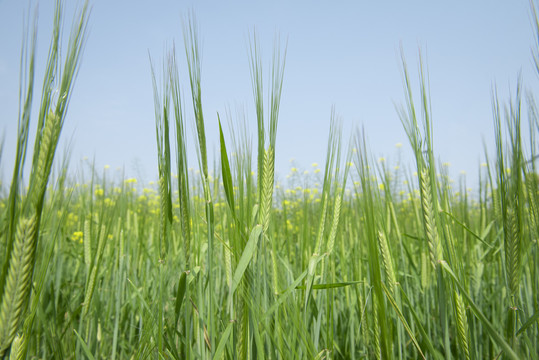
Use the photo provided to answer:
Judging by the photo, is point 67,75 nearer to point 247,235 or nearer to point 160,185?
point 160,185

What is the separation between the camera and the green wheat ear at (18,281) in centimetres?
58

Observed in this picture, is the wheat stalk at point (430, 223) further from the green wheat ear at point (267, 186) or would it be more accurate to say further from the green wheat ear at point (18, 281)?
the green wheat ear at point (18, 281)

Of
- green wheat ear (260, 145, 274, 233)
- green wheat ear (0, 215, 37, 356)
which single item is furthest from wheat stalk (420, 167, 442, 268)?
green wheat ear (0, 215, 37, 356)

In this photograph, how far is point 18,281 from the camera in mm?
595

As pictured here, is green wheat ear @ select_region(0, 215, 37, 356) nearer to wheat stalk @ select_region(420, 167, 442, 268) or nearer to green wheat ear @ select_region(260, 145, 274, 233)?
green wheat ear @ select_region(260, 145, 274, 233)

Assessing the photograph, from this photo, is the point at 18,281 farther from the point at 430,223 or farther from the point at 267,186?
the point at 430,223

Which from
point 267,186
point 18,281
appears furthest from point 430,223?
point 18,281

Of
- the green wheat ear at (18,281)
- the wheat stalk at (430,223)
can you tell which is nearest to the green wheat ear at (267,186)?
the wheat stalk at (430,223)

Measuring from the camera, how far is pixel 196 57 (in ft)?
3.40

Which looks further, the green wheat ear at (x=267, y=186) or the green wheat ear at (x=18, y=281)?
the green wheat ear at (x=267, y=186)

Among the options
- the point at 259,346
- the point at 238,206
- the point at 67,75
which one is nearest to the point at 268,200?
the point at 238,206

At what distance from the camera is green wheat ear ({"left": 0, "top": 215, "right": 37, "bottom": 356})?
0.58 metres

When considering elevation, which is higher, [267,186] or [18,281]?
[267,186]

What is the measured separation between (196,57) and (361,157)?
1.71 feet
